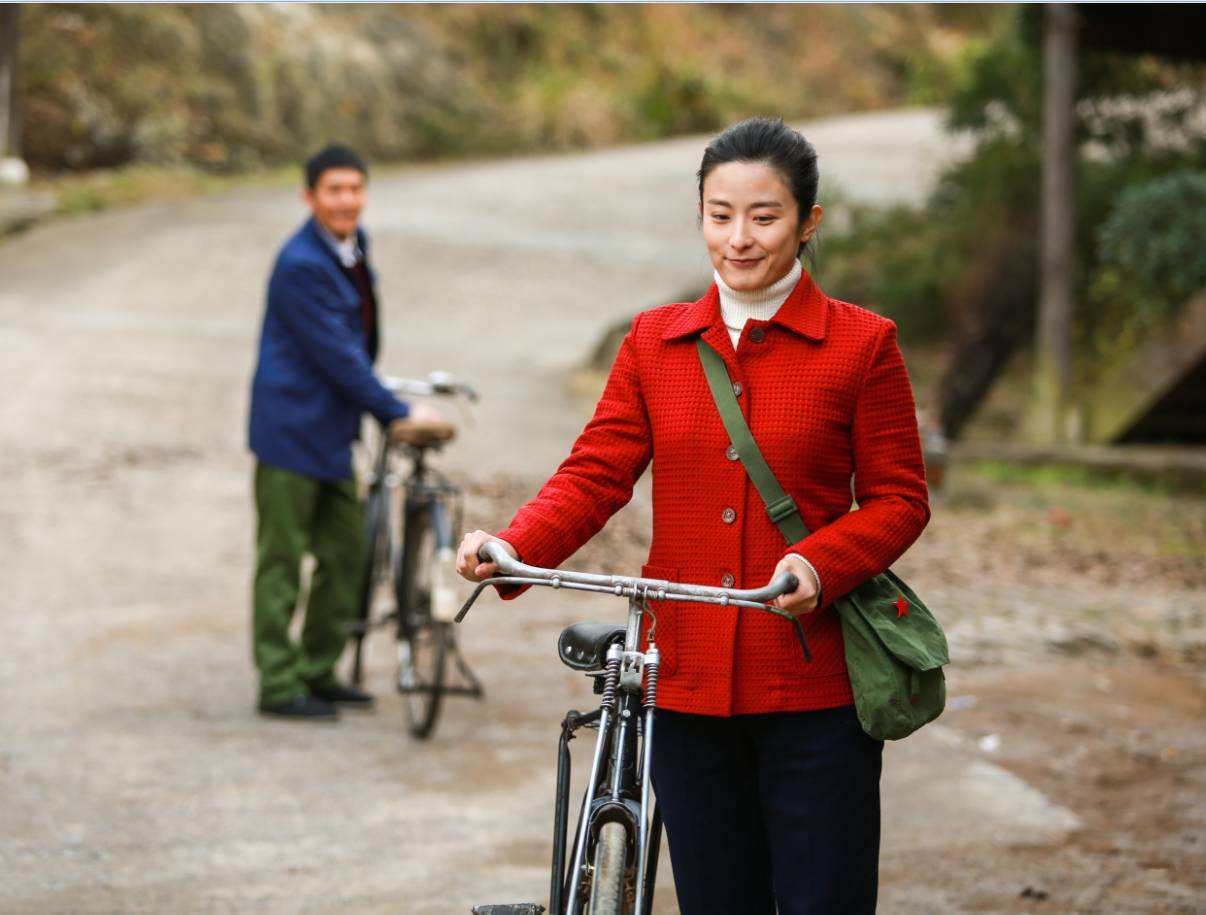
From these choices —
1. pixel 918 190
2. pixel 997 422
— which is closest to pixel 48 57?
pixel 918 190

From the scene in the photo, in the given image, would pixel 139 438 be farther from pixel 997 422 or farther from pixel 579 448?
pixel 579 448

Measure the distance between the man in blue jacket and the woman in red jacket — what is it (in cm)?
348

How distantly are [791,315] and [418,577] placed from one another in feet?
13.2

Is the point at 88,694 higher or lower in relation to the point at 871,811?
lower

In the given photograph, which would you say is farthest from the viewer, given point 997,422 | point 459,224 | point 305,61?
point 305,61

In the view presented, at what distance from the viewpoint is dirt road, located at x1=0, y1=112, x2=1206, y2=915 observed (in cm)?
496

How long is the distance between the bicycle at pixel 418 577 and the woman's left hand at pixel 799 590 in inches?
142

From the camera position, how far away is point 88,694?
22.6 ft

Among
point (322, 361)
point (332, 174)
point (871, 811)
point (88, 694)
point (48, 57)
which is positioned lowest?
point (88, 694)

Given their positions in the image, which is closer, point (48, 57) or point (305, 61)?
point (48, 57)

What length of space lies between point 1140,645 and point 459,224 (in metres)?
12.3

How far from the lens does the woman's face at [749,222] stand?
9.66ft

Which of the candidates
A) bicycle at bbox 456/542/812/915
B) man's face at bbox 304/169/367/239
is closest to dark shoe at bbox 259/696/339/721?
man's face at bbox 304/169/367/239

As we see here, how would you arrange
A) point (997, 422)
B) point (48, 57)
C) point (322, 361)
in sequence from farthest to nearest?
point (48, 57) < point (997, 422) < point (322, 361)
